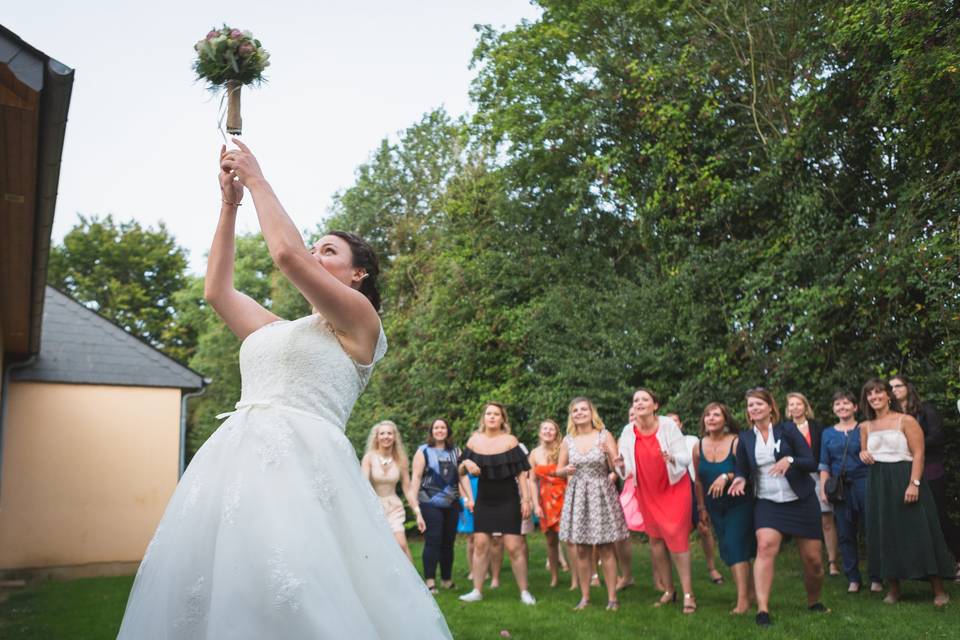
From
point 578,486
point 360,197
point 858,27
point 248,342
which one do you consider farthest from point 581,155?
point 248,342

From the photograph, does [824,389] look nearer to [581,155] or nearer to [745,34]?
[745,34]

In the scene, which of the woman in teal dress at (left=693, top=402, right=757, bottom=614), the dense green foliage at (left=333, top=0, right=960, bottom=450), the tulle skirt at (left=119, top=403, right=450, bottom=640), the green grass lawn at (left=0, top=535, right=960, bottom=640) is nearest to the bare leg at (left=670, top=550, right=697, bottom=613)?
the green grass lawn at (left=0, top=535, right=960, bottom=640)

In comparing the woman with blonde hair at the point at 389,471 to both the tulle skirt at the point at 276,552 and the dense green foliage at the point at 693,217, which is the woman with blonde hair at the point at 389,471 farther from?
the tulle skirt at the point at 276,552

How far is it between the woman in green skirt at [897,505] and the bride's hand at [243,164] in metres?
7.62

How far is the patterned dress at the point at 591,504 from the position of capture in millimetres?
9570

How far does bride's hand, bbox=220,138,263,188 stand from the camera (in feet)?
8.73

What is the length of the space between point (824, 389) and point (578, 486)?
460 cm

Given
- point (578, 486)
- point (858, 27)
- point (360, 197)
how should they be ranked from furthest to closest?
1. point (360, 197)
2. point (858, 27)
3. point (578, 486)

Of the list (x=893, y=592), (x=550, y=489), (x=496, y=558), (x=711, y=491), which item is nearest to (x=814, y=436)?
(x=893, y=592)

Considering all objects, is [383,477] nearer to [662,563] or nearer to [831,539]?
[662,563]

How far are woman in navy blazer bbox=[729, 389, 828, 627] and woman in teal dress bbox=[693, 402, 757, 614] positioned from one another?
280mm

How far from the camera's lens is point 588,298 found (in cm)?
1767

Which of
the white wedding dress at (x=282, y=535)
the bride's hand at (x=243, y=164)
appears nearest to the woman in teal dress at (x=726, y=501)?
the white wedding dress at (x=282, y=535)

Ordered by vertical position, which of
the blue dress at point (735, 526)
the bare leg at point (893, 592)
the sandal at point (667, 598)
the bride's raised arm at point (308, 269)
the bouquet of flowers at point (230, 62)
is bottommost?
the sandal at point (667, 598)
